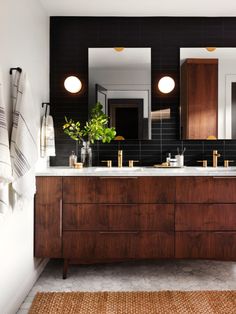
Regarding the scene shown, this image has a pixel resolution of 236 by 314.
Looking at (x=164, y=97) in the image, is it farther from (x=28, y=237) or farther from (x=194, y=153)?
(x=28, y=237)

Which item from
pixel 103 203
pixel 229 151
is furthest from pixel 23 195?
pixel 229 151

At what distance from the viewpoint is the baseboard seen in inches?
87.4

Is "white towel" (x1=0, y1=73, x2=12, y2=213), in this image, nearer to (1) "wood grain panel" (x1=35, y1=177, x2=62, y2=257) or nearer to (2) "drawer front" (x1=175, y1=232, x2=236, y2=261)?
(1) "wood grain panel" (x1=35, y1=177, x2=62, y2=257)

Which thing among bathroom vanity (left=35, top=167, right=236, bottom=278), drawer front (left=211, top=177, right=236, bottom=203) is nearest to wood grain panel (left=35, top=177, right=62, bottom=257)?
bathroom vanity (left=35, top=167, right=236, bottom=278)

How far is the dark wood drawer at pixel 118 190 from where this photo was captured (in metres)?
2.78

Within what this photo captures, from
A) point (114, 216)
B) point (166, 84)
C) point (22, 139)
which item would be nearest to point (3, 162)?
point (22, 139)

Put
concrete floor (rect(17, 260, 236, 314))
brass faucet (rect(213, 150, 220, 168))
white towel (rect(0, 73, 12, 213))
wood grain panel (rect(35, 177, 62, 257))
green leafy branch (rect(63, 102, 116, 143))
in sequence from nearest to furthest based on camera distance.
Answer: white towel (rect(0, 73, 12, 213)) < concrete floor (rect(17, 260, 236, 314)) < wood grain panel (rect(35, 177, 62, 257)) < green leafy branch (rect(63, 102, 116, 143)) < brass faucet (rect(213, 150, 220, 168))

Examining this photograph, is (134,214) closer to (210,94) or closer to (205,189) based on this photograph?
(205,189)

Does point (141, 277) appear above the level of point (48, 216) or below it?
below

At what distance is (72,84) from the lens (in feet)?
11.1

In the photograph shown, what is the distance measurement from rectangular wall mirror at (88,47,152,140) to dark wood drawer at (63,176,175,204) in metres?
0.77

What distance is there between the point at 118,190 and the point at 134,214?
0.74 feet

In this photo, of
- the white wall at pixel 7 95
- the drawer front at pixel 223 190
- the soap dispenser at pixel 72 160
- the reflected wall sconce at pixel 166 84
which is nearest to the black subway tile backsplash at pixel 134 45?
the reflected wall sconce at pixel 166 84

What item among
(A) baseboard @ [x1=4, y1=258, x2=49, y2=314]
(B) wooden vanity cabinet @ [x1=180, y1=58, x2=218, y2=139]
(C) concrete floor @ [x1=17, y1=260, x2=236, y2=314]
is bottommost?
(C) concrete floor @ [x1=17, y1=260, x2=236, y2=314]
